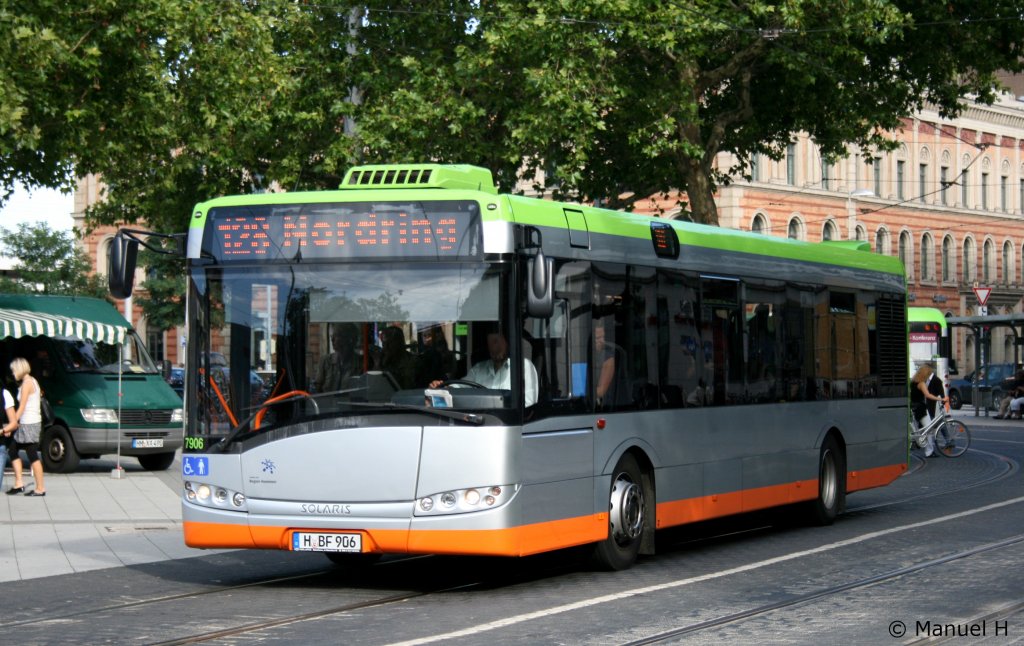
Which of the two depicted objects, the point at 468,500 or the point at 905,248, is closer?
the point at 468,500

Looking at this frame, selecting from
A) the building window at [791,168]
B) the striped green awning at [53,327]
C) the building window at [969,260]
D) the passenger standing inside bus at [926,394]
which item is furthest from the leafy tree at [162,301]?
the passenger standing inside bus at [926,394]

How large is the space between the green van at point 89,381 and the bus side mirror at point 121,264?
548 inches

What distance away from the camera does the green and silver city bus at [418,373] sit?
10.7 metres

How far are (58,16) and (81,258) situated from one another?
142 feet

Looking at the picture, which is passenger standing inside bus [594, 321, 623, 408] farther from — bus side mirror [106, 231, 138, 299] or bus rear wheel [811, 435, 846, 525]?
bus rear wheel [811, 435, 846, 525]

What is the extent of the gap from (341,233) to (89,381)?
15.9 m

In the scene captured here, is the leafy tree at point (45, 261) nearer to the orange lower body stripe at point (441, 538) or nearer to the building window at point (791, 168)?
the building window at point (791, 168)

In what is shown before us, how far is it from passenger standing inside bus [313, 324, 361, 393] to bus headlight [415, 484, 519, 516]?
3.13 ft

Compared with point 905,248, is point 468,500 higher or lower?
lower

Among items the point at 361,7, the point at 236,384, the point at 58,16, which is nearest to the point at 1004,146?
the point at 361,7

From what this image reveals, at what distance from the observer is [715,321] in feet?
45.5

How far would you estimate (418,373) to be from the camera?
1075 centimetres

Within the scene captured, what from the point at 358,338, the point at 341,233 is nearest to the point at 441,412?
the point at 358,338

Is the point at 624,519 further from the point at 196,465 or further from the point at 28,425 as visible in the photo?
the point at 28,425
